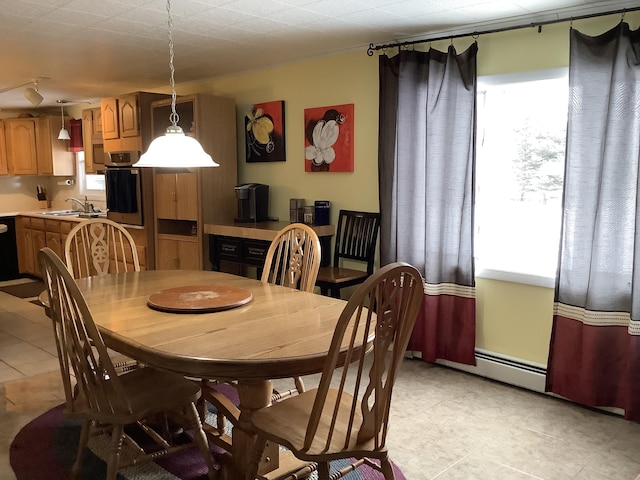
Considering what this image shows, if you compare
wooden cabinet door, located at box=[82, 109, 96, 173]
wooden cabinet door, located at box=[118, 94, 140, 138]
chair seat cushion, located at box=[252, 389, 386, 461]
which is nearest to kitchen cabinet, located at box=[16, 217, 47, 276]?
wooden cabinet door, located at box=[82, 109, 96, 173]

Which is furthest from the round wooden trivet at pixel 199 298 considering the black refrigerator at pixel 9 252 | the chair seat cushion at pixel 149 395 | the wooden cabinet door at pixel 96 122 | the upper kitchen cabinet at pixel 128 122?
the black refrigerator at pixel 9 252

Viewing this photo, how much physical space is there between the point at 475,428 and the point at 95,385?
1.84 meters

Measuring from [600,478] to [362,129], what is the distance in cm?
259

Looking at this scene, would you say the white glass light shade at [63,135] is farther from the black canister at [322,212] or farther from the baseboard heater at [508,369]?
the baseboard heater at [508,369]

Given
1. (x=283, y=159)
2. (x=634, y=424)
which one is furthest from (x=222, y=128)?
(x=634, y=424)

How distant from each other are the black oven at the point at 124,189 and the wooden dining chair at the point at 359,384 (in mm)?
3691

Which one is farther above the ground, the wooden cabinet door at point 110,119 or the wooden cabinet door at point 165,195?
the wooden cabinet door at point 110,119

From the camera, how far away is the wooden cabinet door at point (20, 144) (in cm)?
667

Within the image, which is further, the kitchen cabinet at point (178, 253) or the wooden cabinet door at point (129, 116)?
the wooden cabinet door at point (129, 116)

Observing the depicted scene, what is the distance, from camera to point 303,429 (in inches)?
65.7

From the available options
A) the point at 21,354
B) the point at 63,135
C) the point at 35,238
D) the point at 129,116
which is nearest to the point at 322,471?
the point at 21,354

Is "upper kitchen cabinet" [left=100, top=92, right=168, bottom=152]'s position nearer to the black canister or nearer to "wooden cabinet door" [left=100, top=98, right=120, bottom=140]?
"wooden cabinet door" [left=100, top=98, right=120, bottom=140]

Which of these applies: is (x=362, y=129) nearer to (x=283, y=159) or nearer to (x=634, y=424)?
(x=283, y=159)

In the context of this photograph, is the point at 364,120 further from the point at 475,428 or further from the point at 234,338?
the point at 234,338
